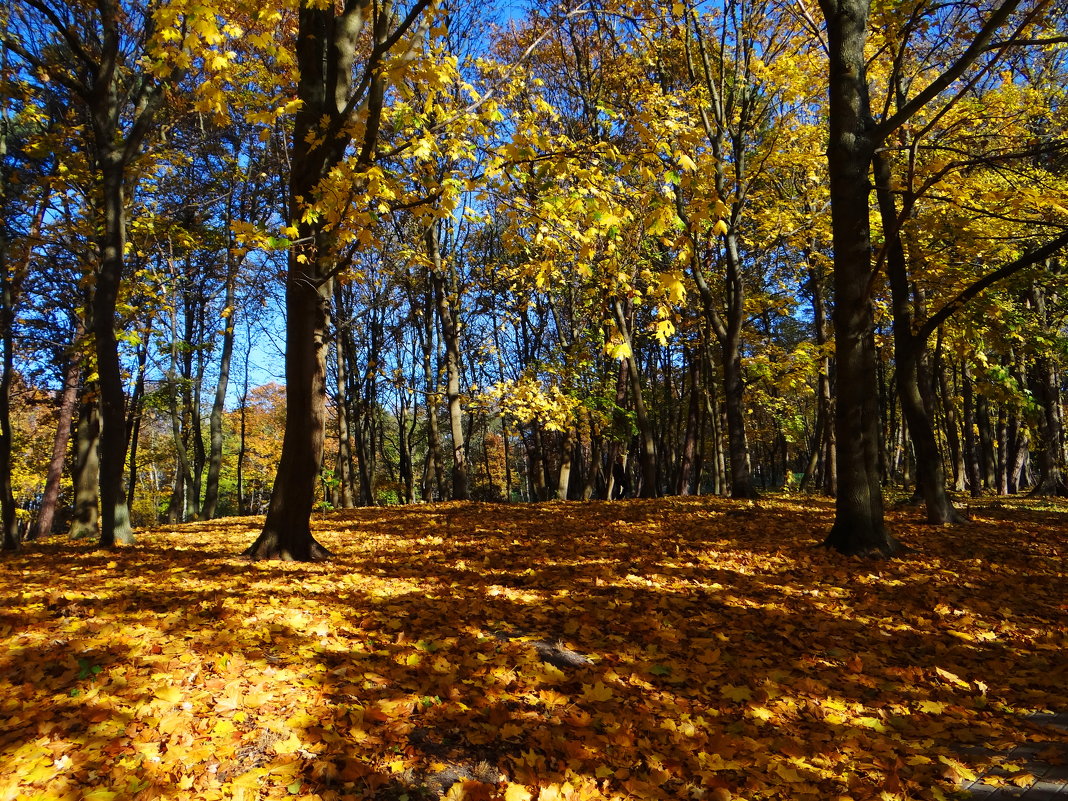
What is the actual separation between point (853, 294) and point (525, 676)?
569cm

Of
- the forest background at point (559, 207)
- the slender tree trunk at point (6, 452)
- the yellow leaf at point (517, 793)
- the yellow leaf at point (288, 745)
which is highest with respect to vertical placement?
the forest background at point (559, 207)

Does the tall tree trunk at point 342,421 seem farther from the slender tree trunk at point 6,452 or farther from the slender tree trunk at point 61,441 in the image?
the slender tree trunk at point 6,452

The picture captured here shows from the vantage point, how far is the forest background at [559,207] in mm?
5121

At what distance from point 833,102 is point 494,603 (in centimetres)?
669

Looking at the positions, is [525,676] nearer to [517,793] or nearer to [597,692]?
[597,692]

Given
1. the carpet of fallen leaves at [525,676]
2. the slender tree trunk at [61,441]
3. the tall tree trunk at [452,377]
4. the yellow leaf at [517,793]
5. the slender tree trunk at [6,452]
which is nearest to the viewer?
the yellow leaf at [517,793]

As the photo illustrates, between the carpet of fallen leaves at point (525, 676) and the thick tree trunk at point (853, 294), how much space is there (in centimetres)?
68

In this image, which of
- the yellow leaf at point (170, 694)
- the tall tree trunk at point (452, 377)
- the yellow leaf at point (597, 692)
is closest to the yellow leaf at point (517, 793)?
the yellow leaf at point (597, 692)

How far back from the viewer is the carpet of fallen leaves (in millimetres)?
2393

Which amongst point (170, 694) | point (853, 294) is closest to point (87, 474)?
point (170, 694)

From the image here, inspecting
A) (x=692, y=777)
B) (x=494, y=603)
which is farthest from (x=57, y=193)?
(x=692, y=777)

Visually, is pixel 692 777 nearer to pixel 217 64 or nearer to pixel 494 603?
pixel 494 603

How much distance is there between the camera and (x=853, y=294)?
6.59m

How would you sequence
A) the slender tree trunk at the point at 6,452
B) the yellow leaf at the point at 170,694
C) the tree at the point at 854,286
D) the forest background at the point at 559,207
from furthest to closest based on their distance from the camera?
the slender tree trunk at the point at 6,452 < the tree at the point at 854,286 < the forest background at the point at 559,207 < the yellow leaf at the point at 170,694
